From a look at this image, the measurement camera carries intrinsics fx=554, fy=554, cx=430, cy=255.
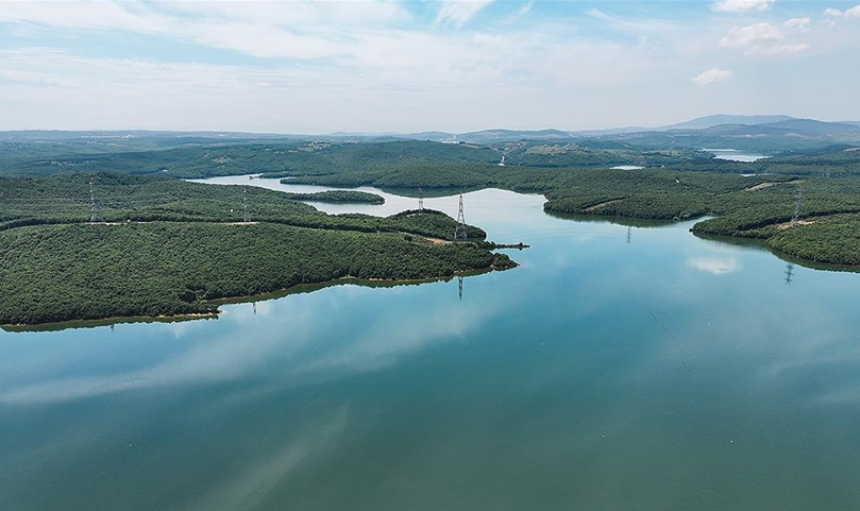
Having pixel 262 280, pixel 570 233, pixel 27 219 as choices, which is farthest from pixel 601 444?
pixel 27 219

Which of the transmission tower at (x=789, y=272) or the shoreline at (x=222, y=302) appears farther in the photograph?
the transmission tower at (x=789, y=272)

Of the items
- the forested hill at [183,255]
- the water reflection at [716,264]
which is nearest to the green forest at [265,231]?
the forested hill at [183,255]

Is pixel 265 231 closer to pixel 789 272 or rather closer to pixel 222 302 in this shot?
pixel 222 302

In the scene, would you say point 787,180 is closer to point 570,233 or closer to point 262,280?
point 570,233

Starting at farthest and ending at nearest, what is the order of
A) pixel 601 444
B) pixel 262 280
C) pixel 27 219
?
pixel 27 219 → pixel 262 280 → pixel 601 444

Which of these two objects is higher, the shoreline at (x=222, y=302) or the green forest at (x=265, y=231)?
the green forest at (x=265, y=231)

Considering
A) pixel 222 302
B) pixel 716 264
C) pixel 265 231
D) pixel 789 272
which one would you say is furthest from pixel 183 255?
pixel 789 272

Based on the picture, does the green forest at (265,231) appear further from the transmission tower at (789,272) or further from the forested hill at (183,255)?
the transmission tower at (789,272)

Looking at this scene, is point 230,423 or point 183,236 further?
point 183,236

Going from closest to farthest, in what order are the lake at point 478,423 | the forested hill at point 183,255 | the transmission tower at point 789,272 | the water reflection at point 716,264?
the lake at point 478,423 < the forested hill at point 183,255 < the transmission tower at point 789,272 < the water reflection at point 716,264
